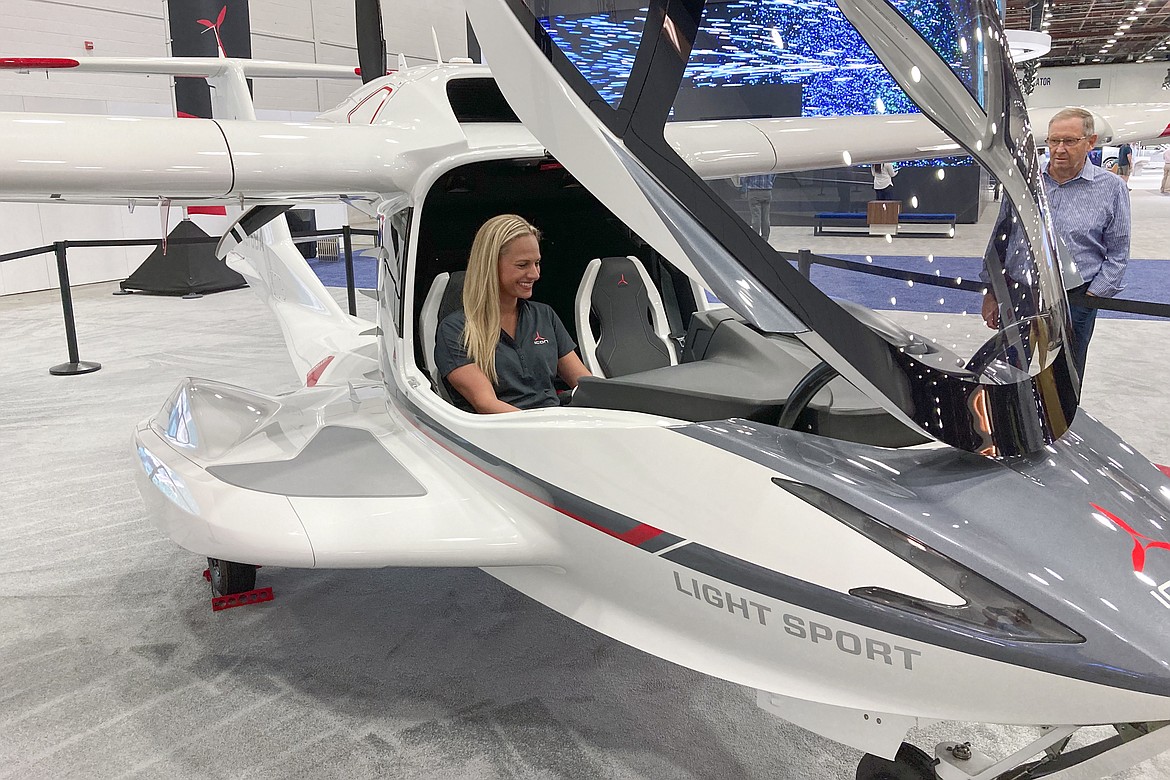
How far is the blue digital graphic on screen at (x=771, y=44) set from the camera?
1.83 metres

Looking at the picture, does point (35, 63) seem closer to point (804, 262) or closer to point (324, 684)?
point (324, 684)

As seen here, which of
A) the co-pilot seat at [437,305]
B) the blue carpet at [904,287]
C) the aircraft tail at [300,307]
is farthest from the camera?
the aircraft tail at [300,307]

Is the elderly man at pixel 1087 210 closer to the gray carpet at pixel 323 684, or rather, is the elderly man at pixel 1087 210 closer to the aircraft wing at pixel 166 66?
the gray carpet at pixel 323 684

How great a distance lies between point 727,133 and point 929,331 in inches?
25.9

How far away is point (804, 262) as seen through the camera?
194cm

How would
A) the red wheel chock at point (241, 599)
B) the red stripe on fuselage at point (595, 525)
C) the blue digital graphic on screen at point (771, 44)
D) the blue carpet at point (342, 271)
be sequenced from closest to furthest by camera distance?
the blue digital graphic on screen at point (771, 44), the red stripe on fuselage at point (595, 525), the red wheel chock at point (241, 599), the blue carpet at point (342, 271)

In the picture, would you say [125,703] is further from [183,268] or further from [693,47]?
[183,268]

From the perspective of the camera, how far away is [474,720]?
267 cm

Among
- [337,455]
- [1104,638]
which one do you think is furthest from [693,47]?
[337,455]

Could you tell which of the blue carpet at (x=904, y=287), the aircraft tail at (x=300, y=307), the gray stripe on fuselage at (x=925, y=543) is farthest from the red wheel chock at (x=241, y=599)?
the blue carpet at (x=904, y=287)

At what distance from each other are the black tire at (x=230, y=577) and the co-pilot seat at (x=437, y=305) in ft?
3.56

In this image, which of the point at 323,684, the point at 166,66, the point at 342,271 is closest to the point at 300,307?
the point at 166,66

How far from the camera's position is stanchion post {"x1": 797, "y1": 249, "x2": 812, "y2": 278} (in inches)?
74.8

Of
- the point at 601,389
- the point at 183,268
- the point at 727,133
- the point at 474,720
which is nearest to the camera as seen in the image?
the point at 727,133
